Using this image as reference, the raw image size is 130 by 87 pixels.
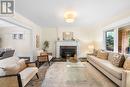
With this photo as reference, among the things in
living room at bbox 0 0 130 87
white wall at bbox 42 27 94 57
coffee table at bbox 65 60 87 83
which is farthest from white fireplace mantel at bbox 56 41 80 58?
coffee table at bbox 65 60 87 83

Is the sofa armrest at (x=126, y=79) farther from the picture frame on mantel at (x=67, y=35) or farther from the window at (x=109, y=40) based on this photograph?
the picture frame on mantel at (x=67, y=35)

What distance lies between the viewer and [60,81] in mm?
4547

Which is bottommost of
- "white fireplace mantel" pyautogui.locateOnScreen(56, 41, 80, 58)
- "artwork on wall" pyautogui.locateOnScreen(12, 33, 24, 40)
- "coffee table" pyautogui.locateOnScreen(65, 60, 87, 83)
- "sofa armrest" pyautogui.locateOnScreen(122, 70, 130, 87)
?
"coffee table" pyautogui.locateOnScreen(65, 60, 87, 83)

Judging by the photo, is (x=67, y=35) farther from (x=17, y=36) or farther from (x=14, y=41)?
(x=14, y=41)

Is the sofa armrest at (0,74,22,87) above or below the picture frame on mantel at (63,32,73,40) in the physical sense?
below

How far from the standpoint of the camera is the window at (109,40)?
745 centimetres

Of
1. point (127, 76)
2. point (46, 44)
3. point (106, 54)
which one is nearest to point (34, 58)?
point (46, 44)

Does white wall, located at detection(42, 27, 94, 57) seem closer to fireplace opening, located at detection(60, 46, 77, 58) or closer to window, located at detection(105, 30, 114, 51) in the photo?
fireplace opening, located at detection(60, 46, 77, 58)

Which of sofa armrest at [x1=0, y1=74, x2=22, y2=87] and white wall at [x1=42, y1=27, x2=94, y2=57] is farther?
white wall at [x1=42, y1=27, x2=94, y2=57]

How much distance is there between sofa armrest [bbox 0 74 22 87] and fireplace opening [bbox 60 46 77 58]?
7.58m

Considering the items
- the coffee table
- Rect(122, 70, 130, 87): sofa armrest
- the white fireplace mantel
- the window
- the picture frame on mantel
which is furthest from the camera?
the picture frame on mantel

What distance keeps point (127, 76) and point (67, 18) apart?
3355 mm

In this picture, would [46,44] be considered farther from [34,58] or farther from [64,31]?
[34,58]

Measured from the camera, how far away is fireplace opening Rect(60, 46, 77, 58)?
10.7 m
